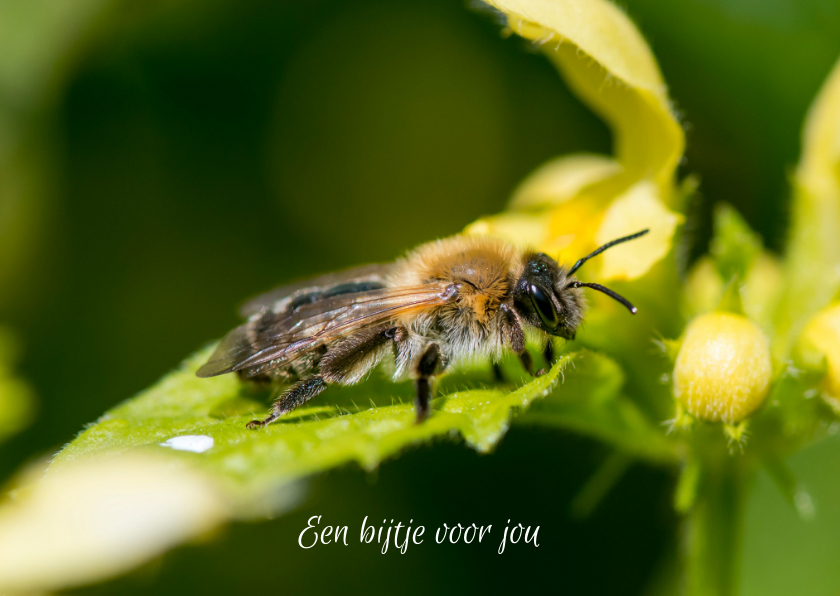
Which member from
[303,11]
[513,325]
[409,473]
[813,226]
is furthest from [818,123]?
[303,11]

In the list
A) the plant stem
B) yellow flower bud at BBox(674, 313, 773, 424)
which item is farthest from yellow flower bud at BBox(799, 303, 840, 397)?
the plant stem

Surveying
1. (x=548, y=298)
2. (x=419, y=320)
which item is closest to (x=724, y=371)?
(x=548, y=298)

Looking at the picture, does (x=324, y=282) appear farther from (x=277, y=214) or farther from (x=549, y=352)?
(x=277, y=214)

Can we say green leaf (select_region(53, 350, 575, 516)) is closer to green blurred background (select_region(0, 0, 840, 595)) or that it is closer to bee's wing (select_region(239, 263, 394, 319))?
bee's wing (select_region(239, 263, 394, 319))

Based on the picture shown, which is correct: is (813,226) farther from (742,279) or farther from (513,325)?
(513,325)

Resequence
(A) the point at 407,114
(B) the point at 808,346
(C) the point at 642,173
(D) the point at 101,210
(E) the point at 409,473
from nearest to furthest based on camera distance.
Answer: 1. (B) the point at 808,346
2. (C) the point at 642,173
3. (E) the point at 409,473
4. (D) the point at 101,210
5. (A) the point at 407,114

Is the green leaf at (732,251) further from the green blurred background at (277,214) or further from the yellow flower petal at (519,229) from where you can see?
the green blurred background at (277,214)
